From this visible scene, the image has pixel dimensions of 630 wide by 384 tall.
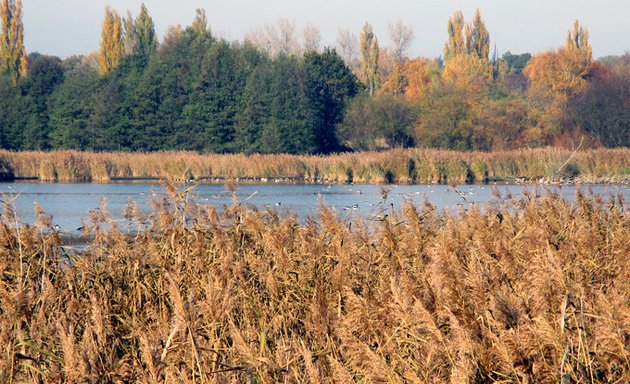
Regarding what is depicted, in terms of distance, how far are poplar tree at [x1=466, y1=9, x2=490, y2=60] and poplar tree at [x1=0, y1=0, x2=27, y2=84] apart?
109 ft

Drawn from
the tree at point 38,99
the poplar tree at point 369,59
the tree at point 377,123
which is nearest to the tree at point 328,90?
the tree at point 377,123

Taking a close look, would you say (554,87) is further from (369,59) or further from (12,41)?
(12,41)

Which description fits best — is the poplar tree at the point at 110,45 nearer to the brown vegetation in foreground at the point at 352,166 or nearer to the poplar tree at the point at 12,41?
the poplar tree at the point at 12,41

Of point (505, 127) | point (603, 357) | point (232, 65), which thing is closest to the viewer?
point (603, 357)

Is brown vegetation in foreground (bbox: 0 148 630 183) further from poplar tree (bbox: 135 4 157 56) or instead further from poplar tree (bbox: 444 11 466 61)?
poplar tree (bbox: 444 11 466 61)

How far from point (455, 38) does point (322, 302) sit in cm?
7217

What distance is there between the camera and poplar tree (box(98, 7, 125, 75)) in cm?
5912

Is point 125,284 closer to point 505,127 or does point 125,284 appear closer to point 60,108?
point 505,127

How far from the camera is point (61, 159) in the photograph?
1415 inches

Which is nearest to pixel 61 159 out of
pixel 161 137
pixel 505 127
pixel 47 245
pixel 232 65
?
pixel 161 137

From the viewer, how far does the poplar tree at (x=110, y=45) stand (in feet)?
194

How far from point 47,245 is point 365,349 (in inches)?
141

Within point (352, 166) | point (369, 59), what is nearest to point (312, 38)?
point (369, 59)

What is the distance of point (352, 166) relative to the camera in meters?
35.5
